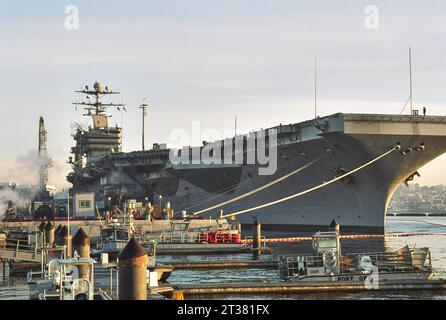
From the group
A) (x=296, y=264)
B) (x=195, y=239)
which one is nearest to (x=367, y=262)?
(x=296, y=264)

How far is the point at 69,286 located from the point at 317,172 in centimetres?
2922

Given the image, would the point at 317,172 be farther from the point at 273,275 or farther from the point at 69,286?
the point at 69,286

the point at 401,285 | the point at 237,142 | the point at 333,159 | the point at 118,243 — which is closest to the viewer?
the point at 401,285

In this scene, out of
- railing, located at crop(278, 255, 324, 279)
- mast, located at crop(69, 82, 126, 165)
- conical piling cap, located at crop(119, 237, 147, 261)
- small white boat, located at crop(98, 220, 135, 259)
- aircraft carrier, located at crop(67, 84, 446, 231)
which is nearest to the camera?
conical piling cap, located at crop(119, 237, 147, 261)

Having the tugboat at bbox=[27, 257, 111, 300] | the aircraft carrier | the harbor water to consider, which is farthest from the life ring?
the aircraft carrier

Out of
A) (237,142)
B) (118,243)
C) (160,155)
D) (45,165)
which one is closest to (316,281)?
(118,243)

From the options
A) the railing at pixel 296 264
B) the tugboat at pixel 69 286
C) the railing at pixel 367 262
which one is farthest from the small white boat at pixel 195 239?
the tugboat at pixel 69 286

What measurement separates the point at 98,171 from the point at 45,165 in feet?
109

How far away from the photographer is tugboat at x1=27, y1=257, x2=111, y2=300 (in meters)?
14.5

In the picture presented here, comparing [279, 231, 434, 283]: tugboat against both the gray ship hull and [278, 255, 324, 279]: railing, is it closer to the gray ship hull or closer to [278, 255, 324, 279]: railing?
[278, 255, 324, 279]: railing

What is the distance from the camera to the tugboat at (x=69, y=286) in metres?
14.5

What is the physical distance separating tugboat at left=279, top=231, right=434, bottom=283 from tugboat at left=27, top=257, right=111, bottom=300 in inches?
336
